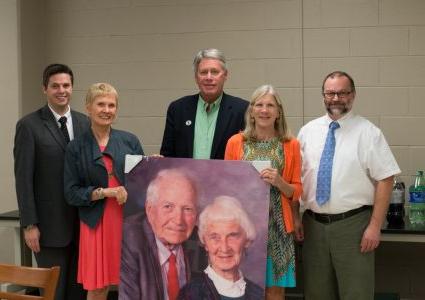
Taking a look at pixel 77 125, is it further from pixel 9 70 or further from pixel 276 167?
pixel 9 70

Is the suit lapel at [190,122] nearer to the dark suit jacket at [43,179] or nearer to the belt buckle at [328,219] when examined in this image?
the dark suit jacket at [43,179]

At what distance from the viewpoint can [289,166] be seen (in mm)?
2910

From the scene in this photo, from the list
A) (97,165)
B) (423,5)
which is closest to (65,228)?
(97,165)

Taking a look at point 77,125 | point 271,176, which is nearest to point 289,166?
point 271,176

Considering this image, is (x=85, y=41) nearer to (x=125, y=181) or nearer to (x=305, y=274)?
(x=125, y=181)

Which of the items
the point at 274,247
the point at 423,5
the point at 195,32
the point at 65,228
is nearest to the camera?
the point at 274,247

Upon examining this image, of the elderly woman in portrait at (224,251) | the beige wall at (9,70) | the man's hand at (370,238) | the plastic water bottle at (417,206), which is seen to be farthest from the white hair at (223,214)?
the beige wall at (9,70)

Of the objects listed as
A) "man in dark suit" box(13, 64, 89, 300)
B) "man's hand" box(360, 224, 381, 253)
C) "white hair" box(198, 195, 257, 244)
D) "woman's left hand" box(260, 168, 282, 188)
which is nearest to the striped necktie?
"man's hand" box(360, 224, 381, 253)

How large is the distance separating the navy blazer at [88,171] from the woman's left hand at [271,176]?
0.79 meters

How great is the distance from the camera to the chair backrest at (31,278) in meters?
2.13

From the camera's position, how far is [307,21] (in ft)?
14.1

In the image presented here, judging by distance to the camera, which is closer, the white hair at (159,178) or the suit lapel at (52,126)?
the white hair at (159,178)

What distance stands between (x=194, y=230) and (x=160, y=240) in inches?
7.7

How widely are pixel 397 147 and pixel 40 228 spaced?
8.56 ft
